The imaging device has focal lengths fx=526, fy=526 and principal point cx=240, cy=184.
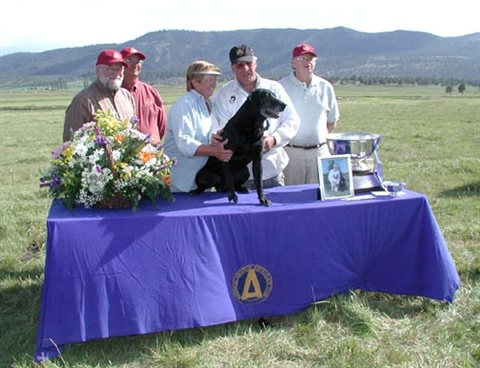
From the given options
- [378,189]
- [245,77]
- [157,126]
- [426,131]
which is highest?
[245,77]

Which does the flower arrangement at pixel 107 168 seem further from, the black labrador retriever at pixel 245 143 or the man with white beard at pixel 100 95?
the man with white beard at pixel 100 95

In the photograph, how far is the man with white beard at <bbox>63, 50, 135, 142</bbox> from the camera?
15.2ft

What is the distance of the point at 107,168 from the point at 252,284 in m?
1.39

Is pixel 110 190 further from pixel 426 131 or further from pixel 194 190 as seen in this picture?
pixel 426 131

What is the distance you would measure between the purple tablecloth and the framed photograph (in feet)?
0.38

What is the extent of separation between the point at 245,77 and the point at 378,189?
1.50m

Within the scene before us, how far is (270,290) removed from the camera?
4.07 meters

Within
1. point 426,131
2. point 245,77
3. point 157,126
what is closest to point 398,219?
point 245,77

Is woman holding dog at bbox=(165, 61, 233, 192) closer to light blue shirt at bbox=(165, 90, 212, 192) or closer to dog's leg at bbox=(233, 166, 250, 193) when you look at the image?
light blue shirt at bbox=(165, 90, 212, 192)

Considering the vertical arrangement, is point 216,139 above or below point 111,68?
below

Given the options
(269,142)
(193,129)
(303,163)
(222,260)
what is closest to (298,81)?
(303,163)

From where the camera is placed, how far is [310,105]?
5.42 metres

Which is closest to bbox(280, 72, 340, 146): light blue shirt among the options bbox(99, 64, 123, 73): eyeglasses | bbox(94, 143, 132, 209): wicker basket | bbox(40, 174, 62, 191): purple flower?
bbox(99, 64, 123, 73): eyeglasses

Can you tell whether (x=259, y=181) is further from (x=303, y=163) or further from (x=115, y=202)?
(x=303, y=163)
